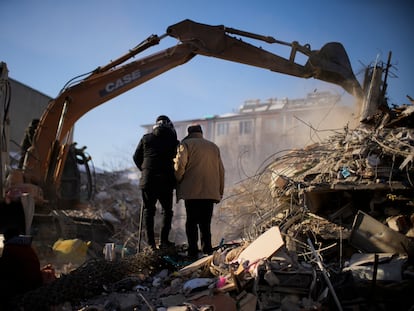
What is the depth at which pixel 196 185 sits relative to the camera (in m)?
6.09

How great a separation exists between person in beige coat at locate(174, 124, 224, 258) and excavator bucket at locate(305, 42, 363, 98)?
13.6 feet

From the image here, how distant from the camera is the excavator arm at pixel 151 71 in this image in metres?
8.82

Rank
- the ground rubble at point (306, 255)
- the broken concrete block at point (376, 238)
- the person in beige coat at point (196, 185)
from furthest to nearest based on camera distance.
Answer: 1. the person in beige coat at point (196, 185)
2. the broken concrete block at point (376, 238)
3. the ground rubble at point (306, 255)

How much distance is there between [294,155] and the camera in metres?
7.52

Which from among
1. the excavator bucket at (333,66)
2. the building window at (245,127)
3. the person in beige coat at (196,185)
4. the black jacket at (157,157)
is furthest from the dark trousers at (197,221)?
the building window at (245,127)

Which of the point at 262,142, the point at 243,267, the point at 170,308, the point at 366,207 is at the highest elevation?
the point at 262,142

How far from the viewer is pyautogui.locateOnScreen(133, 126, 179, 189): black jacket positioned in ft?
20.1

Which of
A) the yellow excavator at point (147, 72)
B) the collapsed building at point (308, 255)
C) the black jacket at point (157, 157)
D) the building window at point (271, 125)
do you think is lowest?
the collapsed building at point (308, 255)

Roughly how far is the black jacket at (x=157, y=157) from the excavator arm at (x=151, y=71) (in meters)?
3.11

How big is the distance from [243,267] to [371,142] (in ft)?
10.3

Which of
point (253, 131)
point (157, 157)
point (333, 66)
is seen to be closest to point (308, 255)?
point (157, 157)

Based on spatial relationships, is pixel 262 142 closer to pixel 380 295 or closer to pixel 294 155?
pixel 294 155

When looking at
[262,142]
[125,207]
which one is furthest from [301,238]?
[262,142]

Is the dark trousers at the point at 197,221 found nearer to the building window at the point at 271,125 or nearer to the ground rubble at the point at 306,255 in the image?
the ground rubble at the point at 306,255
